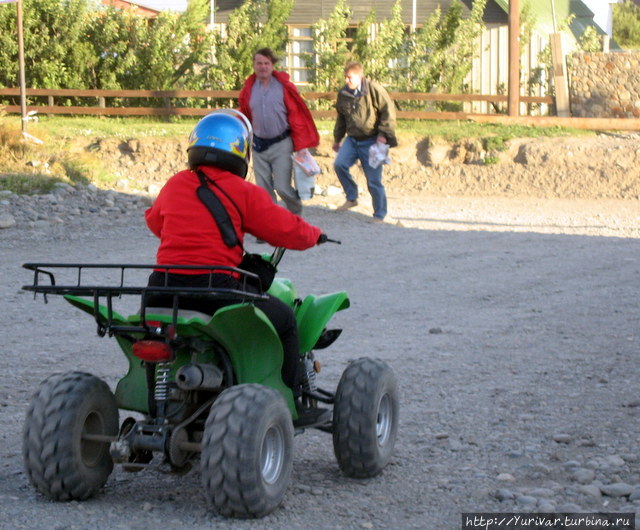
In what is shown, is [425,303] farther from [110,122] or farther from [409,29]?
[409,29]

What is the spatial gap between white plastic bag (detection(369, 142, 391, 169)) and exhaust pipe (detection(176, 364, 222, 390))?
9950mm

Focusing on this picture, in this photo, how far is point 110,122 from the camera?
2486 cm

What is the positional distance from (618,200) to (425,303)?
35.2 ft

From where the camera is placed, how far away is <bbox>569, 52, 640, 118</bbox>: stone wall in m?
23.5

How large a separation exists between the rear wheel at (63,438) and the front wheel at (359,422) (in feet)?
3.49

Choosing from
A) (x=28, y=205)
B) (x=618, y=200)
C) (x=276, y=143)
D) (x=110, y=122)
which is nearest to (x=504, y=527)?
(x=276, y=143)

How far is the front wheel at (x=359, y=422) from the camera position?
4836mm

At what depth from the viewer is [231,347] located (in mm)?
4480

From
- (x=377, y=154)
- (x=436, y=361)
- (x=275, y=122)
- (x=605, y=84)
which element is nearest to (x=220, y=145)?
(x=436, y=361)

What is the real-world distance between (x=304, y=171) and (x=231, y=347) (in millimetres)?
7997

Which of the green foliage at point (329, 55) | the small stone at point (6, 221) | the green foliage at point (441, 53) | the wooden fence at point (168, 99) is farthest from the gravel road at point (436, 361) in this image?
the green foliage at point (441, 53)

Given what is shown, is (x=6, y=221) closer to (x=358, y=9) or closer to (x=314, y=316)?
(x=314, y=316)

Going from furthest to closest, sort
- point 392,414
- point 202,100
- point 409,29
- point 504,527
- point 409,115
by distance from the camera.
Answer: point 409,29 < point 202,100 < point 409,115 < point 392,414 < point 504,527

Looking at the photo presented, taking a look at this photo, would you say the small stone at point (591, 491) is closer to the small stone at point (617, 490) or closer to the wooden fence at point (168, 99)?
the small stone at point (617, 490)
